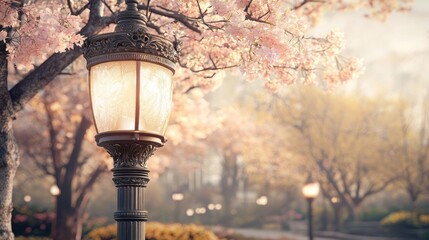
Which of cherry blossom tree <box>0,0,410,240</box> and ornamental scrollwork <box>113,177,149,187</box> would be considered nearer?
ornamental scrollwork <box>113,177,149,187</box>

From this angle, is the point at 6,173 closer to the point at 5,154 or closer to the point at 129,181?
the point at 5,154

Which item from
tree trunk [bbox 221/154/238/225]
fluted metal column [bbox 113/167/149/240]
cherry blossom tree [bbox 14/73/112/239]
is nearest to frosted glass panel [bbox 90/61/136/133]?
fluted metal column [bbox 113/167/149/240]

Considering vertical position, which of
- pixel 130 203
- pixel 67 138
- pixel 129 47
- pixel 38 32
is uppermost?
pixel 67 138

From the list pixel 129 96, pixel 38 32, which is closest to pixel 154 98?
pixel 129 96

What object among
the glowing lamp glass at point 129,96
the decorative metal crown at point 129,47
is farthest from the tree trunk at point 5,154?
the glowing lamp glass at point 129,96

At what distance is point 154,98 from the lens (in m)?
4.24

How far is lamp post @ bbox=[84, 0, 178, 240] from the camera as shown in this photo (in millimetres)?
4148

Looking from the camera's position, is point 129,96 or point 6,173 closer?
point 129,96

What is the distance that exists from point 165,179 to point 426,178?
128 ft

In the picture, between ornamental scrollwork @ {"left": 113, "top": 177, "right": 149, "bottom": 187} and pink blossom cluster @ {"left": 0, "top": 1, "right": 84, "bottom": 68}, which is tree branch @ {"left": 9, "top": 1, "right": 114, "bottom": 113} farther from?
ornamental scrollwork @ {"left": 113, "top": 177, "right": 149, "bottom": 187}

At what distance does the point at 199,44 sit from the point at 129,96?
4099 millimetres

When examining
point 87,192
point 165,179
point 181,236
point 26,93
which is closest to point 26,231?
point 87,192

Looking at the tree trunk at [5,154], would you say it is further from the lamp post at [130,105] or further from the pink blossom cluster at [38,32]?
the lamp post at [130,105]

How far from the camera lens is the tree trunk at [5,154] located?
21.8 feet
